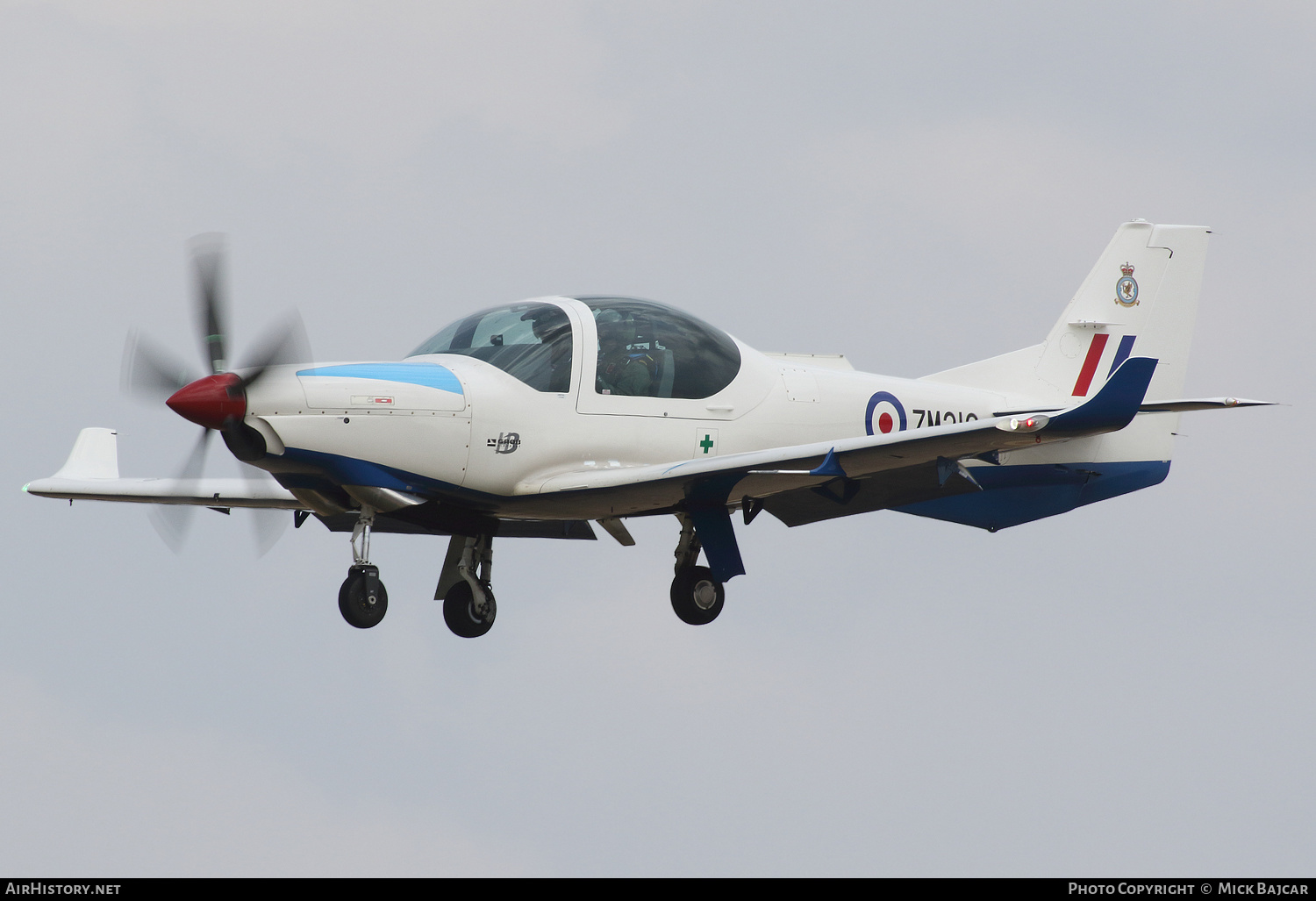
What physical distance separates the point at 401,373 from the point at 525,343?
136 cm

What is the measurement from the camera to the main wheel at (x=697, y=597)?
18.5 meters

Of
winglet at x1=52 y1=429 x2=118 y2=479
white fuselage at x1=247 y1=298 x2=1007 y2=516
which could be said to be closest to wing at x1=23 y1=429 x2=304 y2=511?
winglet at x1=52 y1=429 x2=118 y2=479

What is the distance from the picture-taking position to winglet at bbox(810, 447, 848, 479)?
1634 centimetres

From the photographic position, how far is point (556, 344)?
17438 millimetres

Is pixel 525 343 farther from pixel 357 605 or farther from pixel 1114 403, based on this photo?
pixel 1114 403

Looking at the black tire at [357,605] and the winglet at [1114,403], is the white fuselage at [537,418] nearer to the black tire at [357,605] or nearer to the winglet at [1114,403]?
the black tire at [357,605]

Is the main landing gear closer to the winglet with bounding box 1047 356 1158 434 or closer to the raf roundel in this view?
the raf roundel

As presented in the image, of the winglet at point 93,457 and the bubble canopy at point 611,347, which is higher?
the bubble canopy at point 611,347

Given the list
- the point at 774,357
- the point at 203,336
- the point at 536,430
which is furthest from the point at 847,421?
the point at 203,336

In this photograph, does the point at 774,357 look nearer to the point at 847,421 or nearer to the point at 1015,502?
the point at 847,421

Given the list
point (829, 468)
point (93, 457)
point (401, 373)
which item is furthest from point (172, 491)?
point (829, 468)

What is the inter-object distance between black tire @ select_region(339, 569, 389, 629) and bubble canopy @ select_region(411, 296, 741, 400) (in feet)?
8.68

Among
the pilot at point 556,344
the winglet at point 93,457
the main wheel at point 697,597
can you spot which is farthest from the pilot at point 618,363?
the winglet at point 93,457

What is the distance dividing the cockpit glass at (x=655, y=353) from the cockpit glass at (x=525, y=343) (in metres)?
0.38
